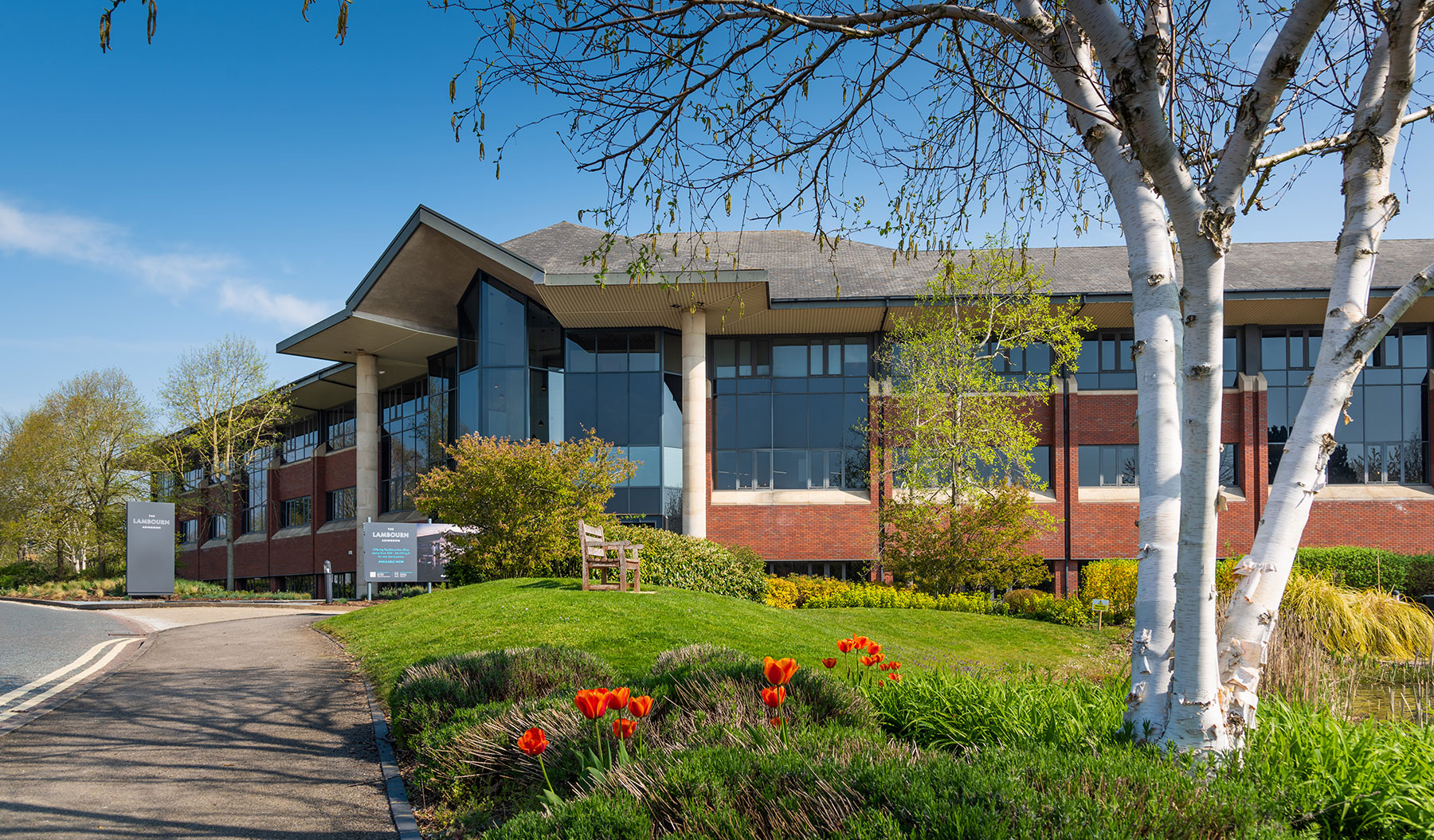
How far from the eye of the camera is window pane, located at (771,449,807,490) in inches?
1184

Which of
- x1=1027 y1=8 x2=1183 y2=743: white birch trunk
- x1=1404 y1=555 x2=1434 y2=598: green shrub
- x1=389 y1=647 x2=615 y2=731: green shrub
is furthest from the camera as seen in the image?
x1=1404 y1=555 x2=1434 y2=598: green shrub

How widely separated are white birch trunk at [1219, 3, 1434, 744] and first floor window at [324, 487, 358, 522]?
3761cm

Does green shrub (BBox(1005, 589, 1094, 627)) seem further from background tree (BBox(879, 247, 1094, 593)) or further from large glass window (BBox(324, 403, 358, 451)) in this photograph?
large glass window (BBox(324, 403, 358, 451))

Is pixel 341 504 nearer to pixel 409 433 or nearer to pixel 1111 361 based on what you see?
pixel 409 433

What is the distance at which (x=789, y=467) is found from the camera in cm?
3011

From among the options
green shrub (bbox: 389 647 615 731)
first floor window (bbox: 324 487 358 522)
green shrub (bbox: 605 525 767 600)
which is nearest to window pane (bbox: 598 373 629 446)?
green shrub (bbox: 605 525 767 600)

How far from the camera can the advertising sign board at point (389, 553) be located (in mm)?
23641

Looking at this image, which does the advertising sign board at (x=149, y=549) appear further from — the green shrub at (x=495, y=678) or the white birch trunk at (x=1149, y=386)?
the white birch trunk at (x=1149, y=386)

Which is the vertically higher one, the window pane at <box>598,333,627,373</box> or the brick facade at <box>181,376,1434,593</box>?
the window pane at <box>598,333,627,373</box>

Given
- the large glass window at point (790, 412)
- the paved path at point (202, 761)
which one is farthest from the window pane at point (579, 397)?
the paved path at point (202, 761)

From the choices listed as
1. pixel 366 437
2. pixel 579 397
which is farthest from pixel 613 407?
pixel 366 437

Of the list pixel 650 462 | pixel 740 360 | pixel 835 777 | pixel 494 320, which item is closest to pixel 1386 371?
pixel 740 360

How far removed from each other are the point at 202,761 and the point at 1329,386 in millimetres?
7537

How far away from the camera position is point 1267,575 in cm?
431
